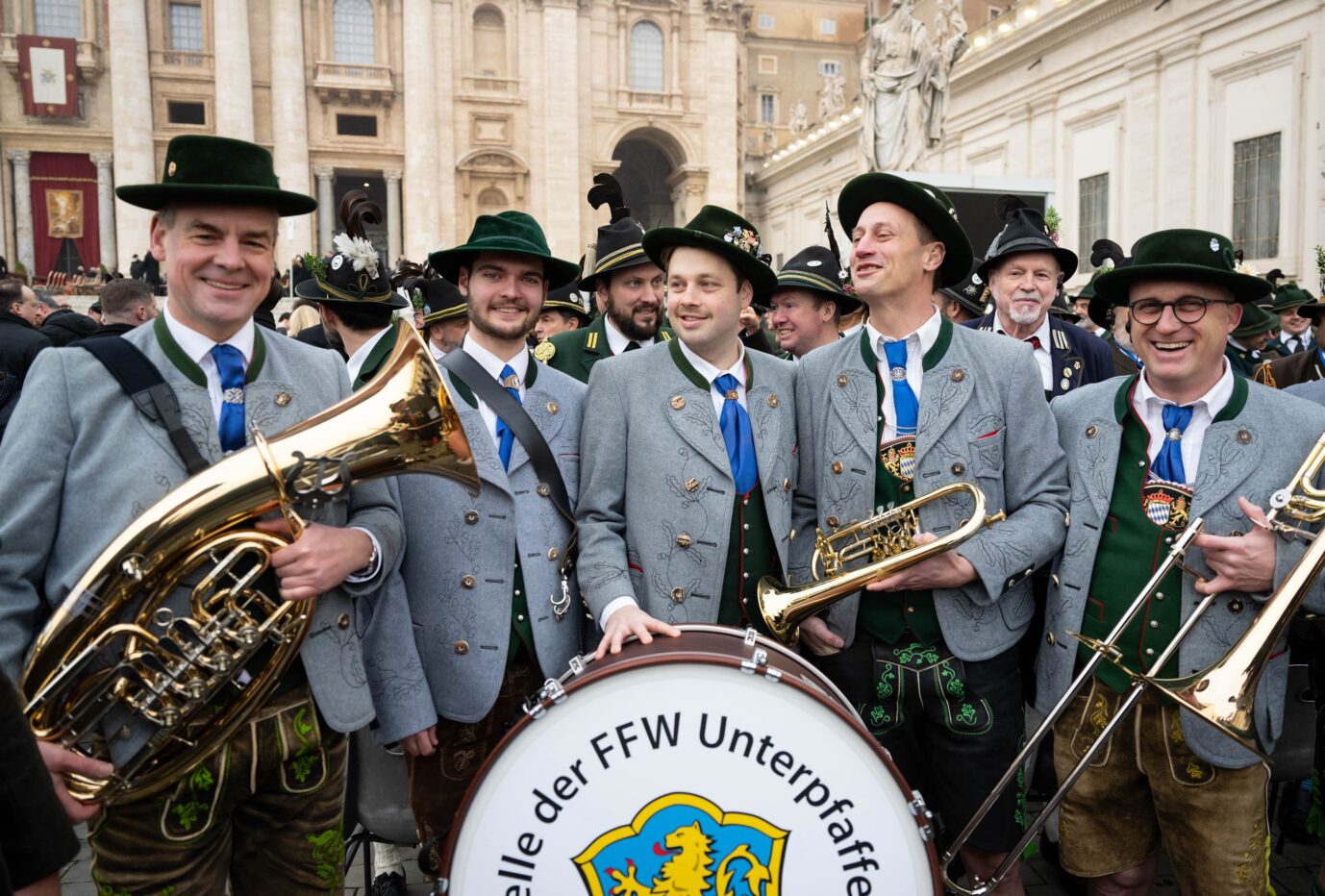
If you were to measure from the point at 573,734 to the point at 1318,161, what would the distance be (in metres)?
20.5

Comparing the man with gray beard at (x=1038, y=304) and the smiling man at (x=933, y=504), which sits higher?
the man with gray beard at (x=1038, y=304)

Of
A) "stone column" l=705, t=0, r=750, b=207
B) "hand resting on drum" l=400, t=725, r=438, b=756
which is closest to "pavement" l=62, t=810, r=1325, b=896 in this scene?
"hand resting on drum" l=400, t=725, r=438, b=756

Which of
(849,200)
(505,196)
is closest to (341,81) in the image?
(505,196)

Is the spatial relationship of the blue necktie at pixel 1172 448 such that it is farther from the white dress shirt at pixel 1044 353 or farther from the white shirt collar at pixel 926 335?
the white dress shirt at pixel 1044 353

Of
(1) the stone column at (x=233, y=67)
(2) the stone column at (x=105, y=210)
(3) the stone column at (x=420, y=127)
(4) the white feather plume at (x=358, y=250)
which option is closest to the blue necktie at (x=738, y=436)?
(4) the white feather plume at (x=358, y=250)

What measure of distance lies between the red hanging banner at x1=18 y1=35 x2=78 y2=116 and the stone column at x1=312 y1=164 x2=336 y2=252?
9.82 meters

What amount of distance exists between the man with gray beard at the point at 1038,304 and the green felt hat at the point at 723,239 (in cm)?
239

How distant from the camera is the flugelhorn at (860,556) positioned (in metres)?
2.88

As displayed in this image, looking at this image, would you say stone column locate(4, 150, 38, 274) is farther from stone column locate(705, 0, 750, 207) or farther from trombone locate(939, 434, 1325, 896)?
trombone locate(939, 434, 1325, 896)

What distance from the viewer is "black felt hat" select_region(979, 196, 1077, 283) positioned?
533cm

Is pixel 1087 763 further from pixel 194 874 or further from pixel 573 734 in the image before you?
pixel 194 874

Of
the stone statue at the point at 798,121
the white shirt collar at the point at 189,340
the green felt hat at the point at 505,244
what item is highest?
the stone statue at the point at 798,121

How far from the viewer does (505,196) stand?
4275 cm

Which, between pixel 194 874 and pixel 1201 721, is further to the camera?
pixel 1201 721
